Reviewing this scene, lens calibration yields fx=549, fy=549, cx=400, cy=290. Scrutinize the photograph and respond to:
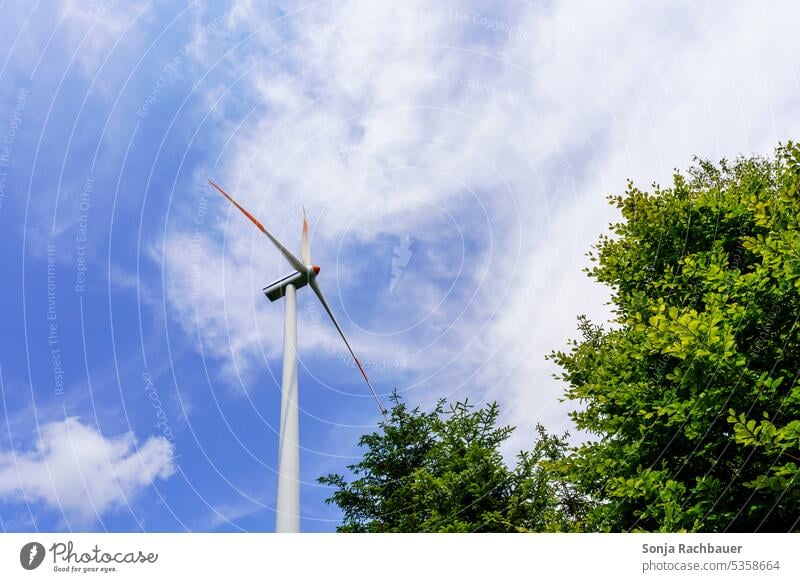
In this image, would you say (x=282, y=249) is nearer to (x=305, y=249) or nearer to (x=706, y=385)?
(x=305, y=249)

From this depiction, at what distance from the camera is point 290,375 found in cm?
2216

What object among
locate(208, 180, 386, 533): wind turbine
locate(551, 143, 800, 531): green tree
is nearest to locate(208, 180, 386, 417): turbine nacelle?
locate(208, 180, 386, 533): wind turbine

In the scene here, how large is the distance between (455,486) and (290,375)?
32.0ft

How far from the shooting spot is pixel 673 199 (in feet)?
52.3

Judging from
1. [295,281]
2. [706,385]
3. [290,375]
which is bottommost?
[706,385]

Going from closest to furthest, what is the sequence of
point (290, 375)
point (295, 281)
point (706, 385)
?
1. point (706, 385)
2. point (290, 375)
3. point (295, 281)

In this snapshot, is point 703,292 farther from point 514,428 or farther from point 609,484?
point 514,428

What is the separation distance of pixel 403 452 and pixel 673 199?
73.1ft

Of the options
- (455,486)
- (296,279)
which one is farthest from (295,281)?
(455,486)

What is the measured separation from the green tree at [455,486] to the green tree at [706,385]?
1050 centimetres

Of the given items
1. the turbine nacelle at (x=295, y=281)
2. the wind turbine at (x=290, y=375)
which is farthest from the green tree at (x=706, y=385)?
the turbine nacelle at (x=295, y=281)

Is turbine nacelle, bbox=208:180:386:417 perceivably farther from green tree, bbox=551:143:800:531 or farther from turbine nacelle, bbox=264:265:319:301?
green tree, bbox=551:143:800:531
